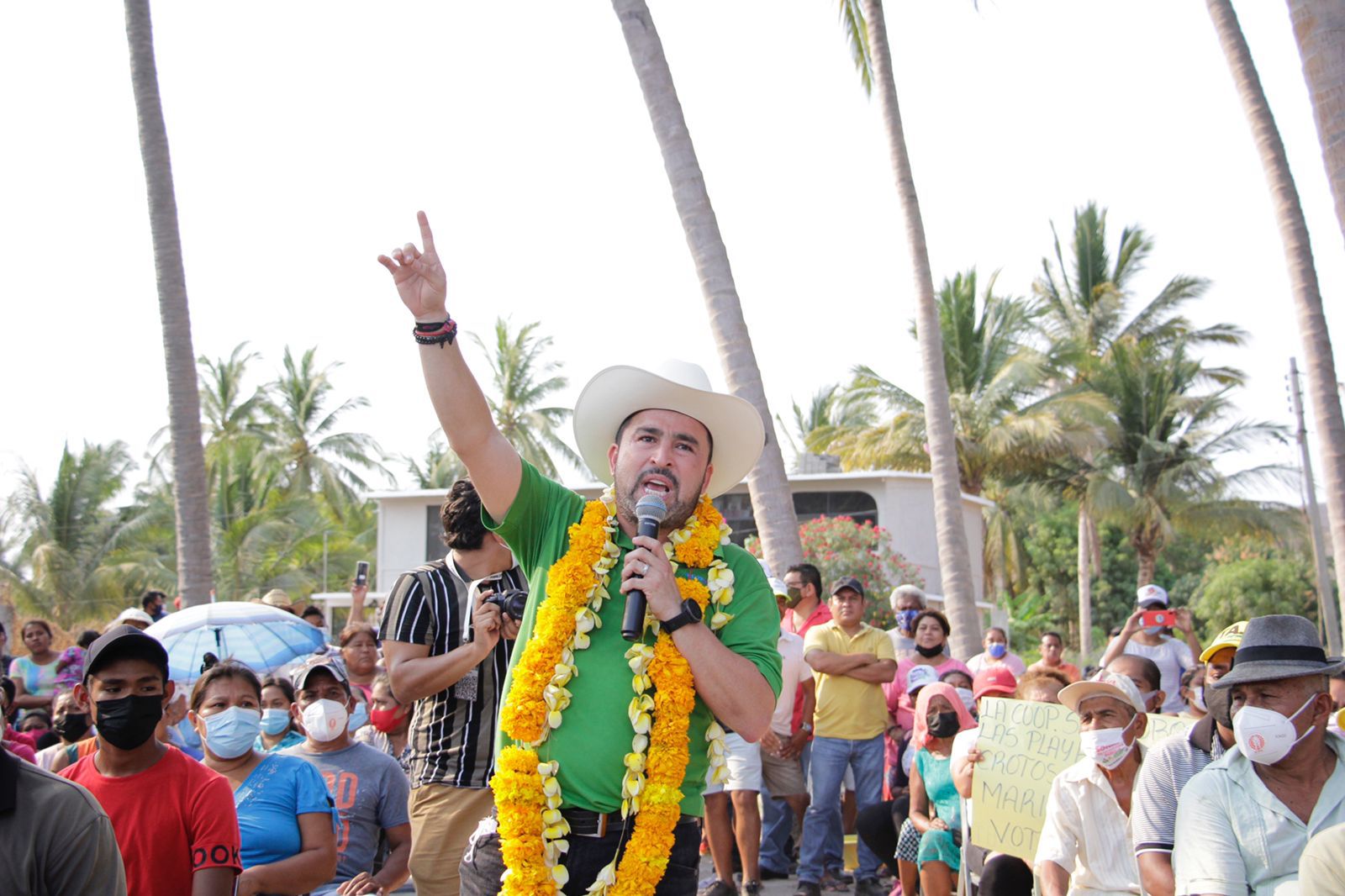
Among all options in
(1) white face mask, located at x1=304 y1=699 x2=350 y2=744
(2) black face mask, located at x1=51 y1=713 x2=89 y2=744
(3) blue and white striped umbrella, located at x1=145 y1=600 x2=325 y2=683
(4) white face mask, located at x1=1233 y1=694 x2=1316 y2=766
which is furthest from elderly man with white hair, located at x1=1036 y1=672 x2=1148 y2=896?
(3) blue and white striped umbrella, located at x1=145 y1=600 x2=325 y2=683

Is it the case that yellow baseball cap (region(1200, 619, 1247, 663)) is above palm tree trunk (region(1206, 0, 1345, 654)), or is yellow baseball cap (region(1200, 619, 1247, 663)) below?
below

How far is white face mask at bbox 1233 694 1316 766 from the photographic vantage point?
4281 millimetres

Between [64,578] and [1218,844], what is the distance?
3654cm

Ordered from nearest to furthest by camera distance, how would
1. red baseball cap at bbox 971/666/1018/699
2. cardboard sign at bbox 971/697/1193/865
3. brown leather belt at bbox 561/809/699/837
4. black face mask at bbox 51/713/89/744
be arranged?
brown leather belt at bbox 561/809/699/837
cardboard sign at bbox 971/697/1193/865
black face mask at bbox 51/713/89/744
red baseball cap at bbox 971/666/1018/699

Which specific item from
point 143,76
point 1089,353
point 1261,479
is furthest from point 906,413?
point 143,76

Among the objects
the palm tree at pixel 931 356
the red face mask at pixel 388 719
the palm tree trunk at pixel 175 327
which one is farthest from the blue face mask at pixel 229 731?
the palm tree at pixel 931 356

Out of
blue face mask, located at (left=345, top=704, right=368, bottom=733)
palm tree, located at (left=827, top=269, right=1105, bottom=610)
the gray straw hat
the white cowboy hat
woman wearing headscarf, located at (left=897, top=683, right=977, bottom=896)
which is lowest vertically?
woman wearing headscarf, located at (left=897, top=683, right=977, bottom=896)

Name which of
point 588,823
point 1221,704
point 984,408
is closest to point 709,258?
point 1221,704

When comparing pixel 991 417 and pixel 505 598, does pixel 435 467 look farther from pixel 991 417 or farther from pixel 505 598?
pixel 505 598

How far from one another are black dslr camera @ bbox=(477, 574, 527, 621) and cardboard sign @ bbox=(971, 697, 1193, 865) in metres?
3.41

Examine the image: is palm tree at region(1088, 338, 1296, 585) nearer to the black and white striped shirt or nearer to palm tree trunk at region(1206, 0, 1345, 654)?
palm tree trunk at region(1206, 0, 1345, 654)

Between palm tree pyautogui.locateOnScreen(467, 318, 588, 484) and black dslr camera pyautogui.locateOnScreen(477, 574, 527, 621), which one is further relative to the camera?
palm tree pyautogui.locateOnScreen(467, 318, 588, 484)

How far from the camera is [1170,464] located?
37.5 meters

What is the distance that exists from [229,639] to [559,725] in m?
6.84
